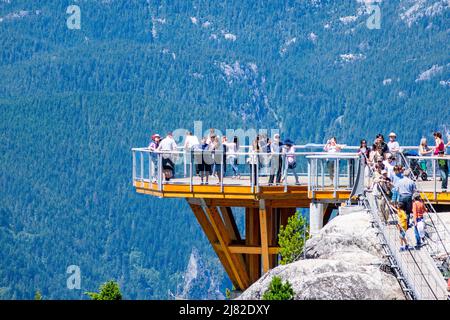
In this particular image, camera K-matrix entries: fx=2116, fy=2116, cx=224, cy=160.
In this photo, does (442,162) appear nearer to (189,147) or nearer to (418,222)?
(189,147)

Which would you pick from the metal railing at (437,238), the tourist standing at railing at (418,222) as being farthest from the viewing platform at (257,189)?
the tourist standing at railing at (418,222)

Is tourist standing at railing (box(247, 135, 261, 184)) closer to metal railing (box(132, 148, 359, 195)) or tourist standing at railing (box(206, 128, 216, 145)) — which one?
metal railing (box(132, 148, 359, 195))

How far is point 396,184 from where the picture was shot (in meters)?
47.2

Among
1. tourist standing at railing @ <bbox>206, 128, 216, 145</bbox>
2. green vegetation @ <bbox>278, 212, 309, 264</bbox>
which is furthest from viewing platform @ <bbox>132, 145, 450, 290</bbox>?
green vegetation @ <bbox>278, 212, 309, 264</bbox>

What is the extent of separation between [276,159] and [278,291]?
13.9 meters

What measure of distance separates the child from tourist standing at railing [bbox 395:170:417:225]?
0.12 meters

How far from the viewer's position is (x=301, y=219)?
59875 millimetres

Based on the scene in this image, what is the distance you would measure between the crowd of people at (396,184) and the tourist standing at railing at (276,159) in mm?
2916

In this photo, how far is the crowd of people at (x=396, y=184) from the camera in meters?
46.1

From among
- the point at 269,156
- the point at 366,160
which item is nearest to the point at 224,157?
the point at 269,156
